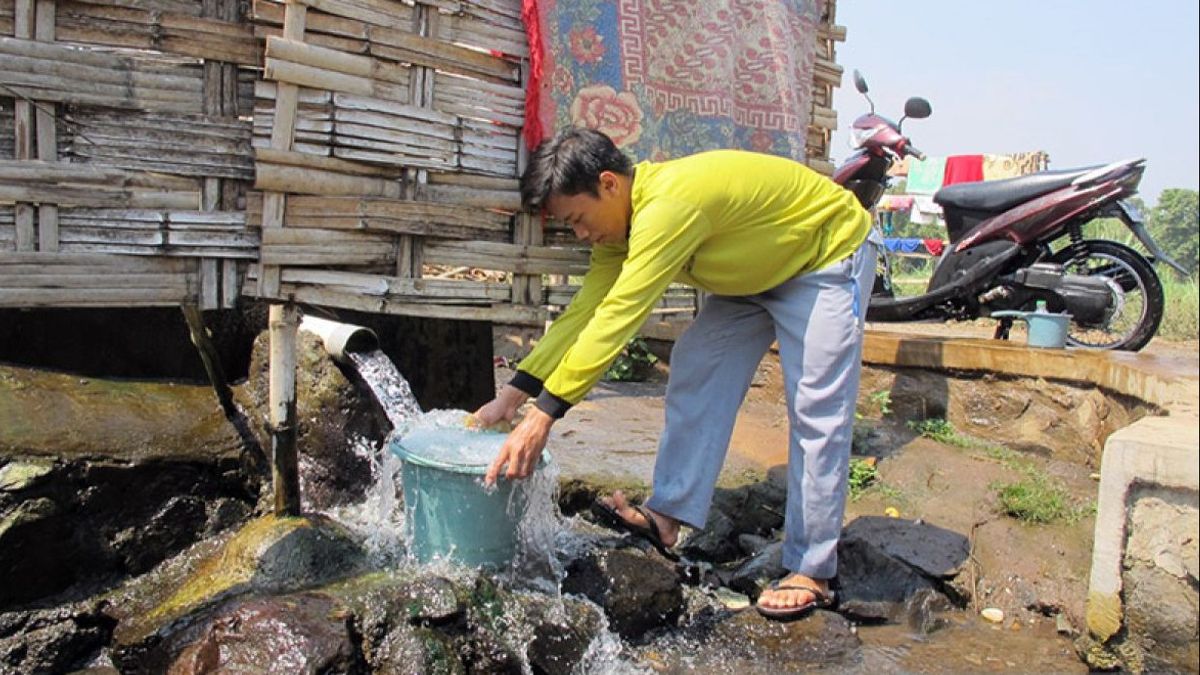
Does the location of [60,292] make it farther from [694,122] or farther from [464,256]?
[694,122]

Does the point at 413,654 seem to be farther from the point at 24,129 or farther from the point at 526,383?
the point at 24,129

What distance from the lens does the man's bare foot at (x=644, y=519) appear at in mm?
4086

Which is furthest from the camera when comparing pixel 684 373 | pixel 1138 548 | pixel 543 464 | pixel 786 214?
pixel 684 373

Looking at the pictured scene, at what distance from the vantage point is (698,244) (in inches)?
136

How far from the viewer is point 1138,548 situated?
3.05 meters

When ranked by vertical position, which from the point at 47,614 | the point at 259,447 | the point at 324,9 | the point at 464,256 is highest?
the point at 324,9

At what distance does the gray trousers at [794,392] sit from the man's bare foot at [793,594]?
39mm

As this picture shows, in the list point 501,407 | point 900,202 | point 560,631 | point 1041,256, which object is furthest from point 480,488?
point 900,202

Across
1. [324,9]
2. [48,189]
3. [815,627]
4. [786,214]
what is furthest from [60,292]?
[815,627]

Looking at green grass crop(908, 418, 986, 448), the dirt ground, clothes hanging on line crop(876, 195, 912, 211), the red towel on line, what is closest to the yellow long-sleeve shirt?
the dirt ground

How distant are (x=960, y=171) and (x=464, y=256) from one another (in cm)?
1249

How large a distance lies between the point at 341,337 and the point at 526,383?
106 centimetres

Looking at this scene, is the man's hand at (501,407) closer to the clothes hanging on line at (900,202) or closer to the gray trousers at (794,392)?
the gray trousers at (794,392)

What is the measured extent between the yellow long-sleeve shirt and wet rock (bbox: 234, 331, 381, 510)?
1.20 m
